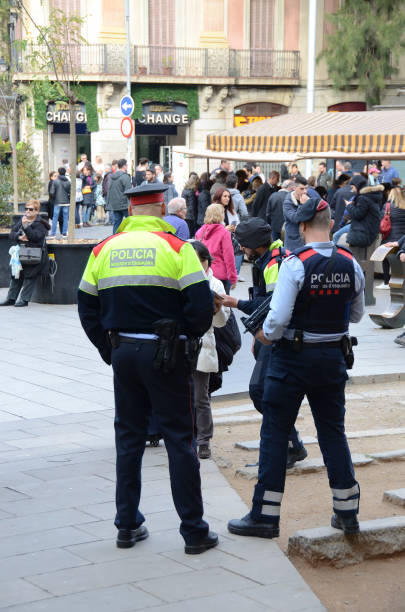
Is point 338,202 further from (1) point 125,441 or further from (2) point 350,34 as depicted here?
(2) point 350,34

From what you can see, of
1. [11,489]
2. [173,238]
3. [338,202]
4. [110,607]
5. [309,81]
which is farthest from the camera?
[309,81]

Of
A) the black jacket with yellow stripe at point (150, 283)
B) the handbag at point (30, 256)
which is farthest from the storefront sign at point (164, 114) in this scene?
the black jacket with yellow stripe at point (150, 283)

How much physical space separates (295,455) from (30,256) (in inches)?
324

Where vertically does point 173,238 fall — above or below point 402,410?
above

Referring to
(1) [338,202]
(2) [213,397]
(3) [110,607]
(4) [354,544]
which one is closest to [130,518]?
(3) [110,607]

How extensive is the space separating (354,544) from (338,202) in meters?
13.0

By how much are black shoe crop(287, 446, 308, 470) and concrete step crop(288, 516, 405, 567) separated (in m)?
1.38

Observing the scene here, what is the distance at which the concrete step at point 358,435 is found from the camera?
7055 mm

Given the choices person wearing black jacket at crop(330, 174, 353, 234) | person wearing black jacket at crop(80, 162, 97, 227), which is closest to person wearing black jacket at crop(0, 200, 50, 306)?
person wearing black jacket at crop(330, 174, 353, 234)

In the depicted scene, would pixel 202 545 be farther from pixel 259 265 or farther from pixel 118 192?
pixel 118 192

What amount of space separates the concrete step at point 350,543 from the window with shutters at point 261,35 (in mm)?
35110

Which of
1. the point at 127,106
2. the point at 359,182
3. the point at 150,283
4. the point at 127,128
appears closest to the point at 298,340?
the point at 150,283

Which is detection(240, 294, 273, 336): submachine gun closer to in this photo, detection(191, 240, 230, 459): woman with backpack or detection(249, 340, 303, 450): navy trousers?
detection(249, 340, 303, 450): navy trousers

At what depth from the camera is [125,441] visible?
4844mm
